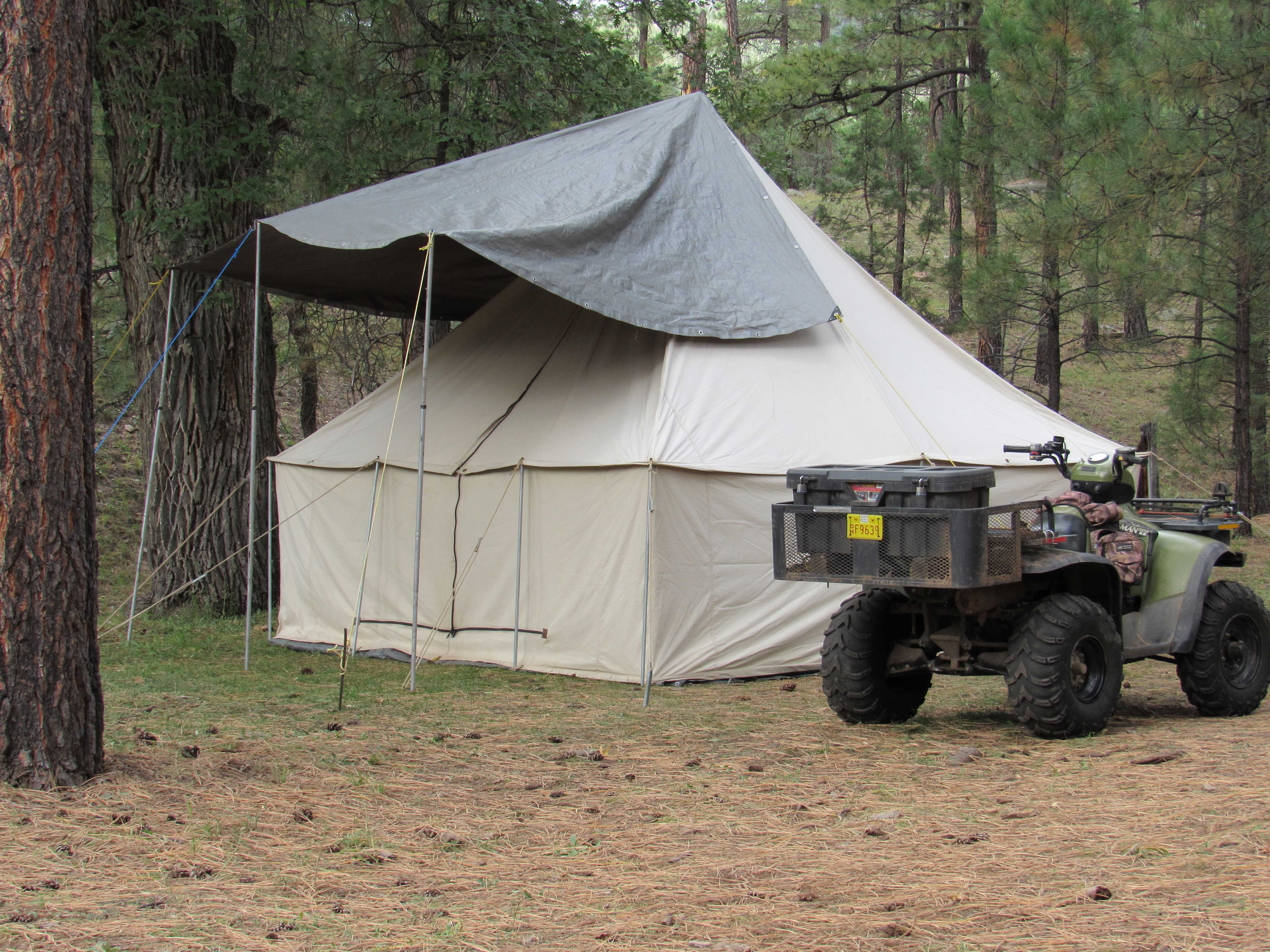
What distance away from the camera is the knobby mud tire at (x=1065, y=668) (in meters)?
5.08

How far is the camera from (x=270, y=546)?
9.07 meters

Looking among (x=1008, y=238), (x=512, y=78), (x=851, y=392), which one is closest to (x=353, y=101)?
(x=512, y=78)

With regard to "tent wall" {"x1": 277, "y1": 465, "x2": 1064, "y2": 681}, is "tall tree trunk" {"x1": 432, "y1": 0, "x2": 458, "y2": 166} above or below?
above

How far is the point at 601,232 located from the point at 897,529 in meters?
3.82

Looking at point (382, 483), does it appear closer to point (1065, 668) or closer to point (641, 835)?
point (1065, 668)

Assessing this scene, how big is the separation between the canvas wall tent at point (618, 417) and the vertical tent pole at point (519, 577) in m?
0.02

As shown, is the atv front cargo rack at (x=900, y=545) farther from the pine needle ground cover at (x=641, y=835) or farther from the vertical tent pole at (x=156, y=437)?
the vertical tent pole at (x=156, y=437)

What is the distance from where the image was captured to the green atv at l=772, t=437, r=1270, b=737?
4.98 meters

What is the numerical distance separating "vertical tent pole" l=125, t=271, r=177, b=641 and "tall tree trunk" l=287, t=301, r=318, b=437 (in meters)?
2.57

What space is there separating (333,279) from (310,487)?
5.68 ft

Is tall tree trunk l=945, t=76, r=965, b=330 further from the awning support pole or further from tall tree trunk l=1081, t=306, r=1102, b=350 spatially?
the awning support pole

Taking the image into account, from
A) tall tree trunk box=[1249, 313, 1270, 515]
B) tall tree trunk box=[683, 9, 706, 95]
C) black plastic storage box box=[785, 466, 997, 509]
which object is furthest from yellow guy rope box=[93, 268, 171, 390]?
tall tree trunk box=[1249, 313, 1270, 515]

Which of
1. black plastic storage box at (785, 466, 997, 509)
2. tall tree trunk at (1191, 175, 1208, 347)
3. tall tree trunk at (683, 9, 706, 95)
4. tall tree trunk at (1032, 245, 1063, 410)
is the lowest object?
black plastic storage box at (785, 466, 997, 509)

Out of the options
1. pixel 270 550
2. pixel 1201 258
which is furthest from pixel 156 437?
pixel 1201 258
